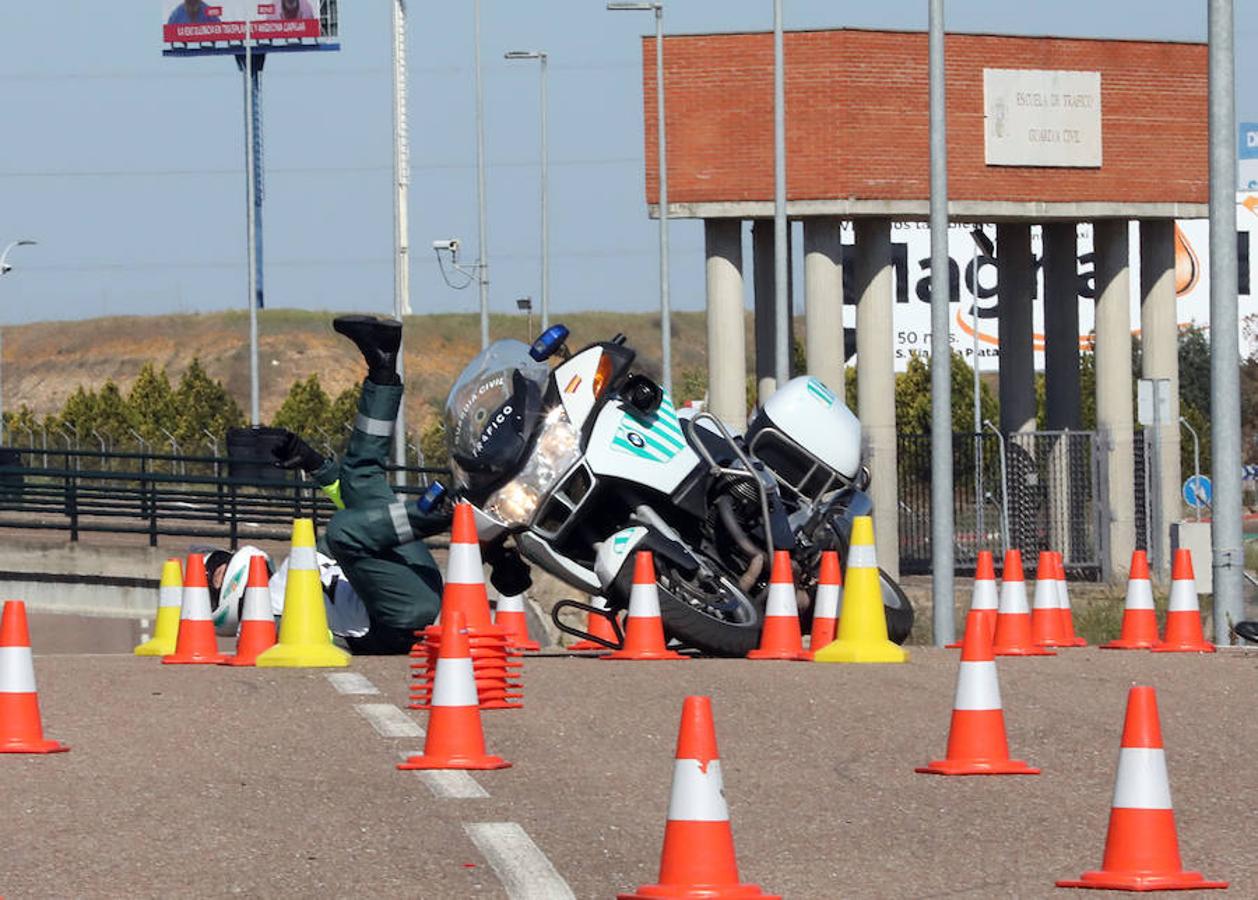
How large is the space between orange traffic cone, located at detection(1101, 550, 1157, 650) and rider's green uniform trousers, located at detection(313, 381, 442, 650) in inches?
189

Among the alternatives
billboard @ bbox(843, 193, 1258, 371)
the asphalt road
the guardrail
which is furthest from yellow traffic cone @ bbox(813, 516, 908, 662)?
billboard @ bbox(843, 193, 1258, 371)

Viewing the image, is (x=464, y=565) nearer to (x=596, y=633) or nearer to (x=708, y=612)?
(x=708, y=612)

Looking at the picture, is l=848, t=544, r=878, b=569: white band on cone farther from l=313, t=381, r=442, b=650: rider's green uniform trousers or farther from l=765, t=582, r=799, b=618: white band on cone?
l=313, t=381, r=442, b=650: rider's green uniform trousers

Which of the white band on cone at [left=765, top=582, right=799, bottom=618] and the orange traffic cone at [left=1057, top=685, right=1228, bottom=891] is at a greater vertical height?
the orange traffic cone at [left=1057, top=685, right=1228, bottom=891]

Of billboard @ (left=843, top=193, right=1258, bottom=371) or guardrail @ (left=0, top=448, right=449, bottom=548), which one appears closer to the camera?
guardrail @ (left=0, top=448, right=449, bottom=548)

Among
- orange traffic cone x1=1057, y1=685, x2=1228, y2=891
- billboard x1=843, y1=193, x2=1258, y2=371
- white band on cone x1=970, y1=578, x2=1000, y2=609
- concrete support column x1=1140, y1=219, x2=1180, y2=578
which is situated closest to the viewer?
orange traffic cone x1=1057, y1=685, x2=1228, y2=891

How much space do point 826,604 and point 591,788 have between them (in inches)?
290

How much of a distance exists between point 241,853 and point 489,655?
447cm

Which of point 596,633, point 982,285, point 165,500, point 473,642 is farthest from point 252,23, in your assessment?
point 473,642

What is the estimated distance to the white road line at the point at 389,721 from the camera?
39.1 feet

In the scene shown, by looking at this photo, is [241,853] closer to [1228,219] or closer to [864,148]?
[1228,219]

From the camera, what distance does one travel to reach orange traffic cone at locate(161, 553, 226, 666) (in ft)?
54.3

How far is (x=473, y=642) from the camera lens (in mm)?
12875

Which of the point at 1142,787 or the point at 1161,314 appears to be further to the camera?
the point at 1161,314
